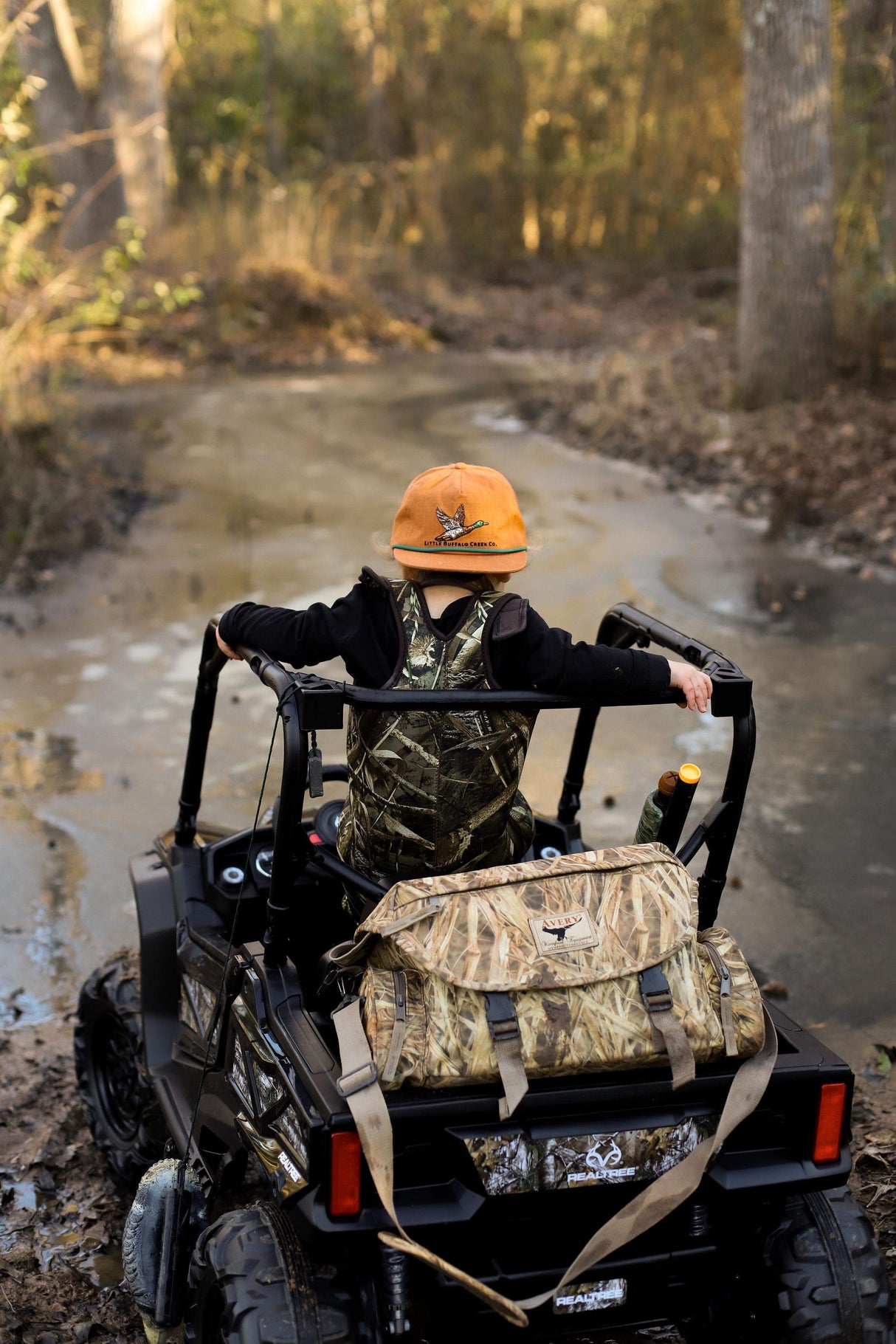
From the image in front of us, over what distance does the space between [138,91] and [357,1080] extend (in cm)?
1961

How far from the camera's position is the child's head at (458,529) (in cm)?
290

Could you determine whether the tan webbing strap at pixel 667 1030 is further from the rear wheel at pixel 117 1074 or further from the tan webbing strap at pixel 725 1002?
the rear wheel at pixel 117 1074

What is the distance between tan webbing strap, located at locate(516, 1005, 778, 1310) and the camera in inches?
90.9

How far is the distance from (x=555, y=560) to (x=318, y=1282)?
7423 millimetres

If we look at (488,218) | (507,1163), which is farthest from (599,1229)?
(488,218)

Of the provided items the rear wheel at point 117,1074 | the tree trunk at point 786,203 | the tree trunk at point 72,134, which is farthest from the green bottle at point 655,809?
the tree trunk at point 72,134

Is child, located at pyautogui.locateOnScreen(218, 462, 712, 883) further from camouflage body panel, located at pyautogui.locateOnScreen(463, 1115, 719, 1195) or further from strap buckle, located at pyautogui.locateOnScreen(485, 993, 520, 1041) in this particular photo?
camouflage body panel, located at pyautogui.locateOnScreen(463, 1115, 719, 1195)

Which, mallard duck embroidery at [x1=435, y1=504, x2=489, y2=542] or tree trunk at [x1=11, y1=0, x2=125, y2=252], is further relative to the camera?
tree trunk at [x1=11, y1=0, x2=125, y2=252]

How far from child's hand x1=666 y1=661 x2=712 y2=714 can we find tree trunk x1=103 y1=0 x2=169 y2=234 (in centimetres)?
1770

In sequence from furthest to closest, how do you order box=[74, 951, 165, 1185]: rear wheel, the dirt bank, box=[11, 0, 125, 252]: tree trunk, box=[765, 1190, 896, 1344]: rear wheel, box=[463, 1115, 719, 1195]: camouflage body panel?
box=[11, 0, 125, 252]: tree trunk → box=[74, 951, 165, 1185]: rear wheel → the dirt bank → box=[765, 1190, 896, 1344]: rear wheel → box=[463, 1115, 719, 1195]: camouflage body panel

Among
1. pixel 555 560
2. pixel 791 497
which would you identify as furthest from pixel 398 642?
pixel 791 497

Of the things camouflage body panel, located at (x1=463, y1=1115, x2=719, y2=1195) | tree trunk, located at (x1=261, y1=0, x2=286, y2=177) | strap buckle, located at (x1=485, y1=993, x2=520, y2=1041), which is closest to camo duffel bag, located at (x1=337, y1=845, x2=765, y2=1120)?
strap buckle, located at (x1=485, y1=993, x2=520, y2=1041)

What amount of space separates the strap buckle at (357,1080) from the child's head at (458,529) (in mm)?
1093

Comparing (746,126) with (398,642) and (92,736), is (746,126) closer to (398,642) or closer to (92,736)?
(92,736)
